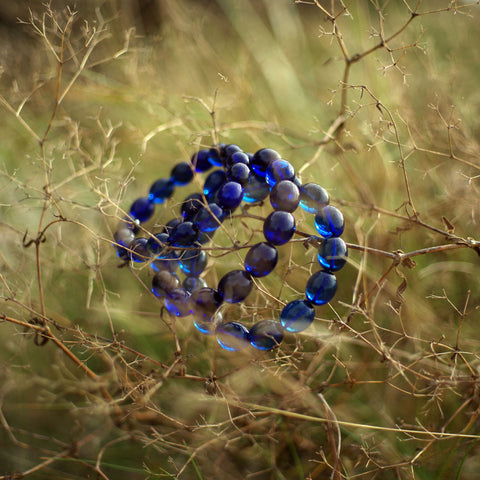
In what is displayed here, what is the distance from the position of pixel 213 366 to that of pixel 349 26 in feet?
3.08

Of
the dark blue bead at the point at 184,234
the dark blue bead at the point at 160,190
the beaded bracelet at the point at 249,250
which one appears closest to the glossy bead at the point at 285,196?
the beaded bracelet at the point at 249,250

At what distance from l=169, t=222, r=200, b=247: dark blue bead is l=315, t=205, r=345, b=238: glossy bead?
0.15 metres

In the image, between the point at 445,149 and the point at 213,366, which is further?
the point at 445,149

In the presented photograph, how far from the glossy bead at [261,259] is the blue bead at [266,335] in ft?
0.22

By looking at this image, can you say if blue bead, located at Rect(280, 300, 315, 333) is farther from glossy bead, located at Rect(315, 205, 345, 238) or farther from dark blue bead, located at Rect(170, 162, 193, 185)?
dark blue bead, located at Rect(170, 162, 193, 185)

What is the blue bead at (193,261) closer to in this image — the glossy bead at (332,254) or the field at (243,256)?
the field at (243,256)

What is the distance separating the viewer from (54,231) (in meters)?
0.90

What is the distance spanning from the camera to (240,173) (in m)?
0.55

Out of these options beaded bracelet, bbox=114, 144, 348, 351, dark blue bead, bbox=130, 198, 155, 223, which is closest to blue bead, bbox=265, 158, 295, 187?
beaded bracelet, bbox=114, 144, 348, 351

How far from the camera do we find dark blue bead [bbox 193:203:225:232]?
1.78ft

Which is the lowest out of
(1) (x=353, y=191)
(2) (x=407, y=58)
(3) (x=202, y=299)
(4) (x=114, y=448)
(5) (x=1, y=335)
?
(4) (x=114, y=448)

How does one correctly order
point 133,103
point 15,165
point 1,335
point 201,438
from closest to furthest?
point 201,438
point 1,335
point 15,165
point 133,103

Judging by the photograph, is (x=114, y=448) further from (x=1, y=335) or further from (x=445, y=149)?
(x=445, y=149)

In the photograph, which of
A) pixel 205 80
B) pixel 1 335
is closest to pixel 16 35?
pixel 205 80
